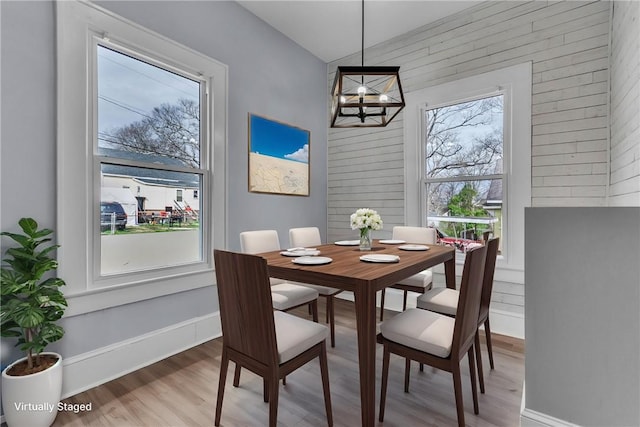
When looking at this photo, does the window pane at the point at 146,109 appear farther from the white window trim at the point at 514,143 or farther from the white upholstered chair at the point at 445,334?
the white window trim at the point at 514,143

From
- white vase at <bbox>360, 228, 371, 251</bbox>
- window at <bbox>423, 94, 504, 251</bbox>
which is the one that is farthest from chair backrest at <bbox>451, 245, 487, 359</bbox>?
Result: window at <bbox>423, 94, 504, 251</bbox>

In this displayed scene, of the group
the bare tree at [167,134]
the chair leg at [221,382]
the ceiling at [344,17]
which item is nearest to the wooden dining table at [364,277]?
the chair leg at [221,382]

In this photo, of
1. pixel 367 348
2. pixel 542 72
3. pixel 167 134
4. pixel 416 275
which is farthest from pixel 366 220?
pixel 542 72

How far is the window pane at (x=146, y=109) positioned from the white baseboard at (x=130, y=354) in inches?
55.9

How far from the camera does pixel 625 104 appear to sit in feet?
6.49

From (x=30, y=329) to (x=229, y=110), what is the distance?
2.27 metres

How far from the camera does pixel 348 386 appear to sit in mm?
2037

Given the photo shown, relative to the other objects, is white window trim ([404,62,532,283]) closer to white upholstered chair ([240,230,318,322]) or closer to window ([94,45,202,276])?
white upholstered chair ([240,230,318,322])

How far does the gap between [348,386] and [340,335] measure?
2.72 feet

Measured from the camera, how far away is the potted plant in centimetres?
156

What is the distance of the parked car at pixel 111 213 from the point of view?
85.0 inches

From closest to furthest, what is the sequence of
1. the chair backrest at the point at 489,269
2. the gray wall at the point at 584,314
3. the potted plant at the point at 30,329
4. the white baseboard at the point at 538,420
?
the gray wall at the point at 584,314 → the white baseboard at the point at 538,420 → the potted plant at the point at 30,329 → the chair backrest at the point at 489,269

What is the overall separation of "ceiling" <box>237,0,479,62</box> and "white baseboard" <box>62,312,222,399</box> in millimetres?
3219

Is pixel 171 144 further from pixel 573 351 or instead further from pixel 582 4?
pixel 582 4
